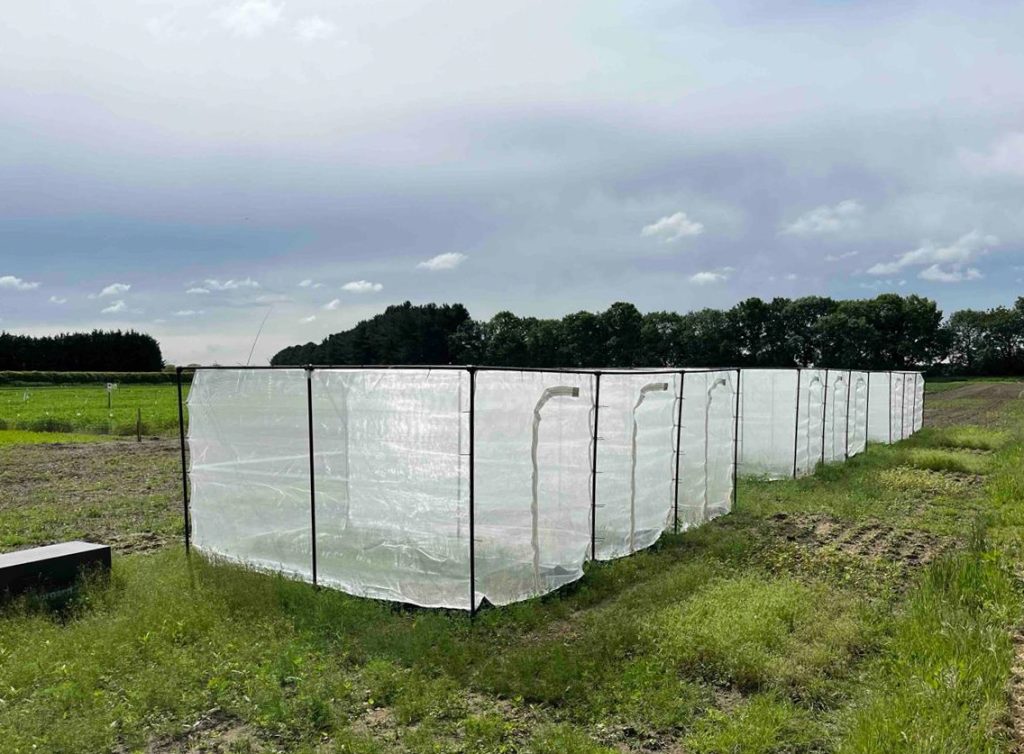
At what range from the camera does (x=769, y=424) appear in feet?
42.3

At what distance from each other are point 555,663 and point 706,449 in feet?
17.8

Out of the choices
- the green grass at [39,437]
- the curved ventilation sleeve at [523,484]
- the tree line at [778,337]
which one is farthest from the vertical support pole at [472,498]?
the tree line at [778,337]

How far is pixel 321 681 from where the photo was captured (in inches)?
186

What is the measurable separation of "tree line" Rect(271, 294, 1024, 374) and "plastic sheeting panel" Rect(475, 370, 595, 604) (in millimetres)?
56514

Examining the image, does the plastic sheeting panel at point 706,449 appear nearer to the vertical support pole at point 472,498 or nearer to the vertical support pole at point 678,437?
the vertical support pole at point 678,437

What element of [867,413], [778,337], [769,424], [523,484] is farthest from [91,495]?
[778,337]

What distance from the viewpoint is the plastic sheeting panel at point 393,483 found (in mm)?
6168

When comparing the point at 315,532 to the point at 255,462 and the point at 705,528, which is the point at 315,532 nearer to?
the point at 255,462

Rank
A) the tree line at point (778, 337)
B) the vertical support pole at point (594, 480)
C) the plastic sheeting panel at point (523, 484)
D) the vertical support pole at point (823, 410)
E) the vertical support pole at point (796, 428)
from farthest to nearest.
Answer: the tree line at point (778, 337) → the vertical support pole at point (823, 410) → the vertical support pole at point (796, 428) → the vertical support pole at point (594, 480) → the plastic sheeting panel at point (523, 484)

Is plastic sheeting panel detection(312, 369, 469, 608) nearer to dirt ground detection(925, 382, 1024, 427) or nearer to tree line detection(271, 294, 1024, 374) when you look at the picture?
dirt ground detection(925, 382, 1024, 427)

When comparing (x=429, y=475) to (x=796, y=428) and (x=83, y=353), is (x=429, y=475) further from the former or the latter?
(x=83, y=353)

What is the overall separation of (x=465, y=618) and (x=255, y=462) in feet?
9.32

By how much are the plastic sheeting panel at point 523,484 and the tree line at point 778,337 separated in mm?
56514

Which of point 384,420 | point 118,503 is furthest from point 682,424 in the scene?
point 118,503
